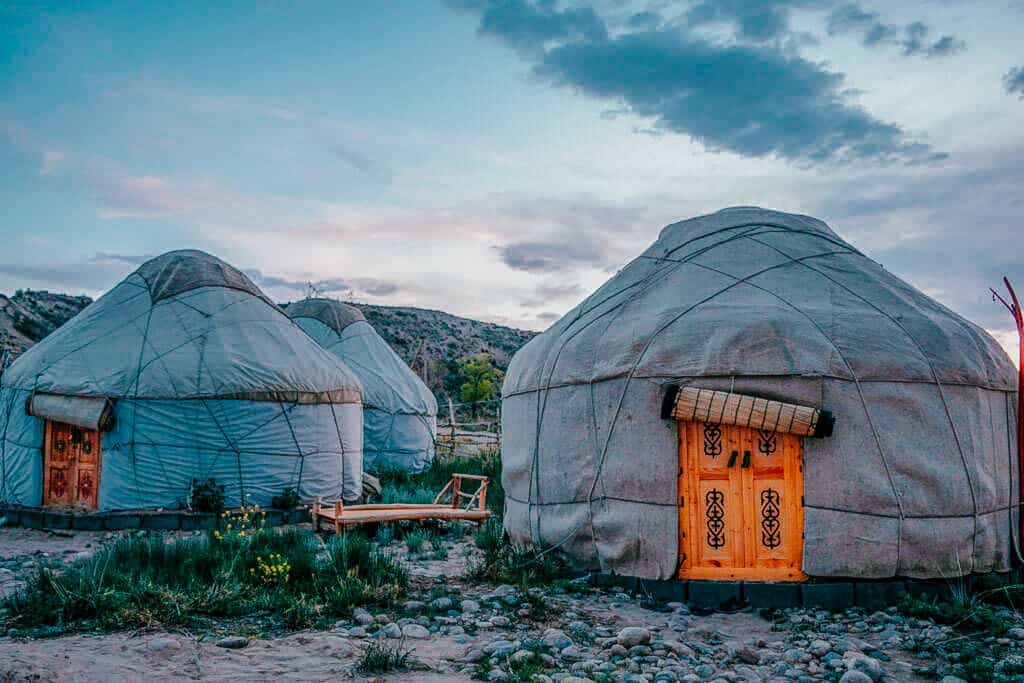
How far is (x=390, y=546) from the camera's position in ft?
28.6

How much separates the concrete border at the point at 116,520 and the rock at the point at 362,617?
15.2 feet

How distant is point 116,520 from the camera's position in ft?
31.7

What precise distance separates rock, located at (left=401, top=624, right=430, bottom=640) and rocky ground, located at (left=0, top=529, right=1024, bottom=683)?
2cm

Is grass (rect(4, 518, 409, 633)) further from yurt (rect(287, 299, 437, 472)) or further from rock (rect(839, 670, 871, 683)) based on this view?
yurt (rect(287, 299, 437, 472))

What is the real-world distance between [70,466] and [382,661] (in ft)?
25.1

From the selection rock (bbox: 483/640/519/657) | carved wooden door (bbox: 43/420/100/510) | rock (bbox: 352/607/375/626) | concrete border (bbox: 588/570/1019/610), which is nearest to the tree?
carved wooden door (bbox: 43/420/100/510)

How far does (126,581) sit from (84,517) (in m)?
4.51

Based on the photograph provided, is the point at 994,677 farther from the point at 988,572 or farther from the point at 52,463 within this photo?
the point at 52,463

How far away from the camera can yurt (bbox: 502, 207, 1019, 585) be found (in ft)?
19.7

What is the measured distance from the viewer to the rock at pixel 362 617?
17.6 feet

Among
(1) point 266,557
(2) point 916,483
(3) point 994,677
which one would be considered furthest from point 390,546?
(3) point 994,677

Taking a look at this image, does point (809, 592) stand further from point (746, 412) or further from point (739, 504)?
point (746, 412)

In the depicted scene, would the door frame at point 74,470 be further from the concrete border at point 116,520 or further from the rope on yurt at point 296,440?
the rope on yurt at point 296,440

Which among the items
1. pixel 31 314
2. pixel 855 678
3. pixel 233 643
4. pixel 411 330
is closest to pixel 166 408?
pixel 233 643
